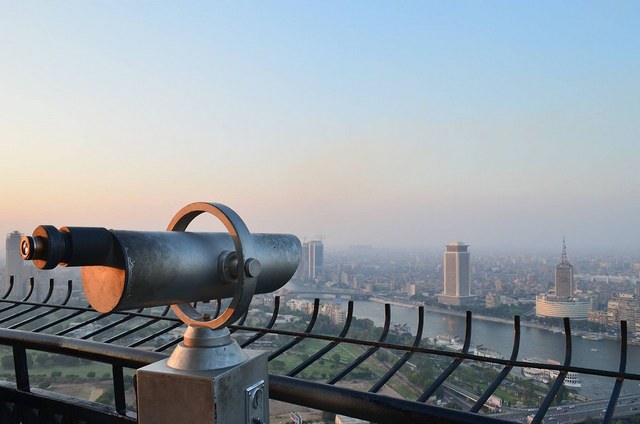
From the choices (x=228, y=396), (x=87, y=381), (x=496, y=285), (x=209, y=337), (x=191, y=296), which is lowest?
(x=496, y=285)

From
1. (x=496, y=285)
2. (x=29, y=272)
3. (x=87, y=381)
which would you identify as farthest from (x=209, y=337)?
(x=496, y=285)

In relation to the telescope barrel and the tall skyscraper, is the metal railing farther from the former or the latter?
the tall skyscraper

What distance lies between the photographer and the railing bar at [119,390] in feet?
7.01

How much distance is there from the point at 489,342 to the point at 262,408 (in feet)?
11.7

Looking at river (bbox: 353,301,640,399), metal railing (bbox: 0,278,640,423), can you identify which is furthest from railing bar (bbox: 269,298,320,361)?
river (bbox: 353,301,640,399)

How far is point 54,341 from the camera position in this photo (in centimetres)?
231

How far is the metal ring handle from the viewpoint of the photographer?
3.97 feet

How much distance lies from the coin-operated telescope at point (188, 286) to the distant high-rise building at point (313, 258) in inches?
277

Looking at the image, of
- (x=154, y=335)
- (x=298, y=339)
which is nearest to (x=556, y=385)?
(x=298, y=339)

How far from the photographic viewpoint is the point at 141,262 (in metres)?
1.06

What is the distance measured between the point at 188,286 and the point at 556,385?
5.16 ft

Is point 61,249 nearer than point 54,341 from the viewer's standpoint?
Yes

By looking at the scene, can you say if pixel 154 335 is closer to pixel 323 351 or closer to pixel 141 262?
pixel 323 351

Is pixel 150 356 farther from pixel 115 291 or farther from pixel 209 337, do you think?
pixel 115 291
